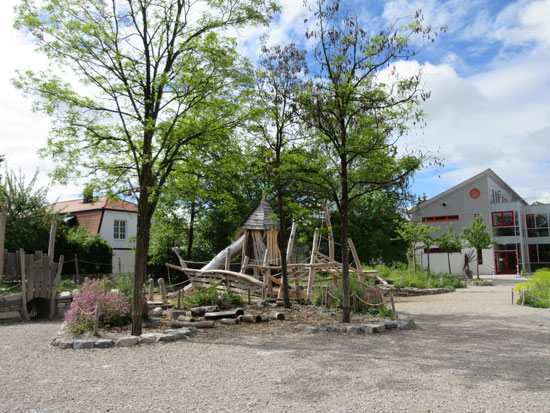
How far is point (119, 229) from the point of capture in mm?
33750

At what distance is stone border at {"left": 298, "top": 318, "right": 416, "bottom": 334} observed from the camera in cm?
940

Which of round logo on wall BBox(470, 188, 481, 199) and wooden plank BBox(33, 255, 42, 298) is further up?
round logo on wall BBox(470, 188, 481, 199)

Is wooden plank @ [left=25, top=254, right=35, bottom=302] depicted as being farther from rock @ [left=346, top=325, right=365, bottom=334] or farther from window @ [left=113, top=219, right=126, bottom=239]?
window @ [left=113, top=219, right=126, bottom=239]

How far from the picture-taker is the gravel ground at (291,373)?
4766mm

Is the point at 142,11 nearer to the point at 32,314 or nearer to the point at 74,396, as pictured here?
the point at 74,396

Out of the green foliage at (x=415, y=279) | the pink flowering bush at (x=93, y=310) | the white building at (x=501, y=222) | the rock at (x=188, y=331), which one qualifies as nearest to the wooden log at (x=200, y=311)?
the pink flowering bush at (x=93, y=310)

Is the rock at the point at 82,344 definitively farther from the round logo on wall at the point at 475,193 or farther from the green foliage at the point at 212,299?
the round logo on wall at the point at 475,193

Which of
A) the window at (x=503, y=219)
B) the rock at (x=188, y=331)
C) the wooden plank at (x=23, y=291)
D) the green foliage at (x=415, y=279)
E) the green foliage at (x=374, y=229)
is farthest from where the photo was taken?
the window at (x=503, y=219)

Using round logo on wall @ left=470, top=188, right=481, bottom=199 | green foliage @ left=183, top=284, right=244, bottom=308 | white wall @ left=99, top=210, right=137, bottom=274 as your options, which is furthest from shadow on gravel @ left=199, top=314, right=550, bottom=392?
round logo on wall @ left=470, top=188, right=481, bottom=199

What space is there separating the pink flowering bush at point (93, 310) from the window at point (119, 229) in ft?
80.8

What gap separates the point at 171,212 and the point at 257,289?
556 inches

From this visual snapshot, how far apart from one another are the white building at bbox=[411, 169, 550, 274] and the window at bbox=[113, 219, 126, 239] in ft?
83.3

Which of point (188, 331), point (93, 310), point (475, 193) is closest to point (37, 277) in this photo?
point (93, 310)

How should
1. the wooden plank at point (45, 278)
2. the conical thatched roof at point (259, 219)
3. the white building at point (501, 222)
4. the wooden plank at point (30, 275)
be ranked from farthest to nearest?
the white building at point (501, 222), the conical thatched roof at point (259, 219), the wooden plank at point (45, 278), the wooden plank at point (30, 275)
